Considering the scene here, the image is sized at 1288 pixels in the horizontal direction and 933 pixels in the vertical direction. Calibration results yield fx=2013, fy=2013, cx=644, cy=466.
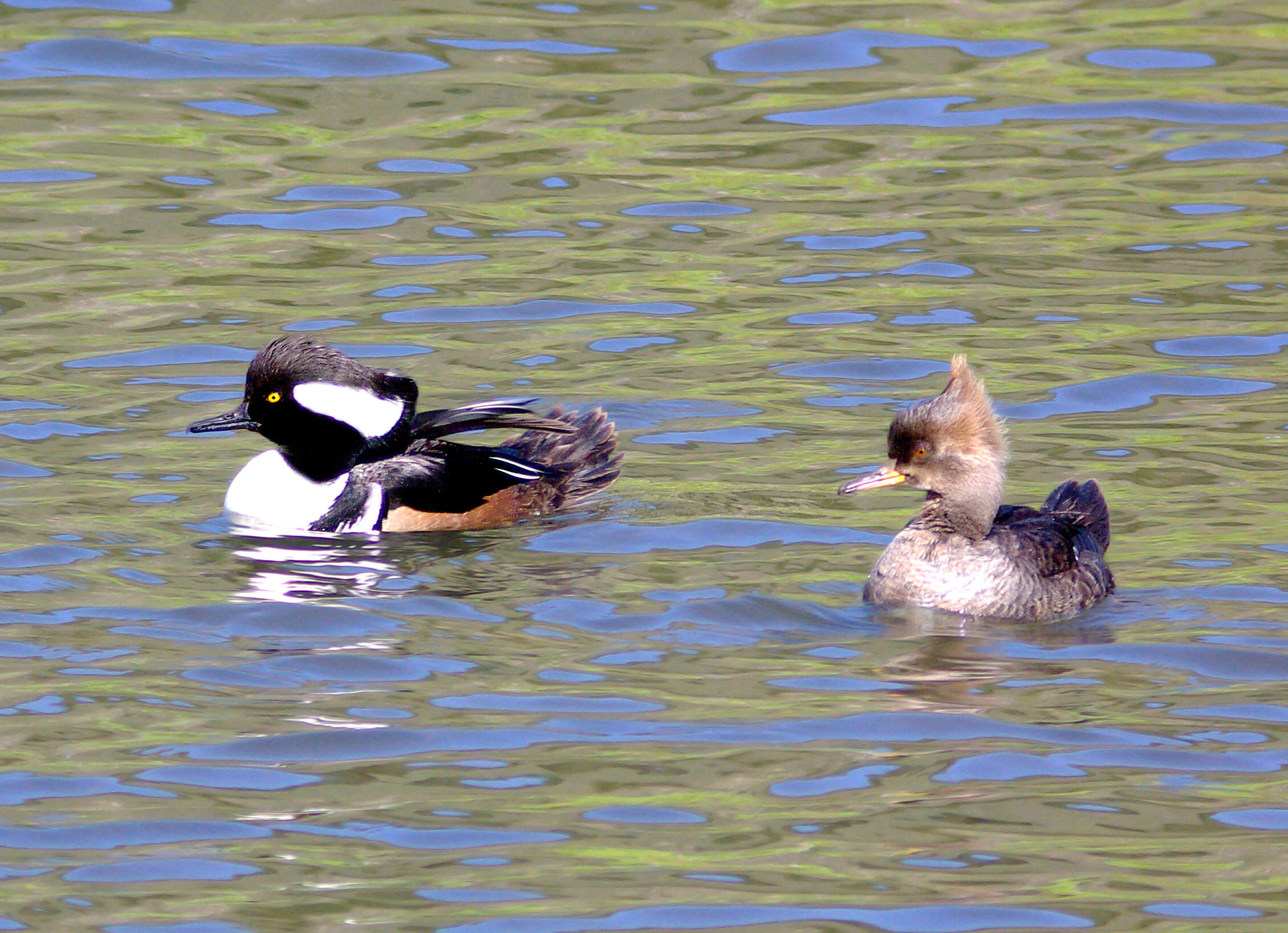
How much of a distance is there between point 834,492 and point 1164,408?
2.21 metres

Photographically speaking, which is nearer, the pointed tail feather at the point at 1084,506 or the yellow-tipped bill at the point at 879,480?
the yellow-tipped bill at the point at 879,480

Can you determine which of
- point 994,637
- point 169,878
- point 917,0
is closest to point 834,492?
point 994,637

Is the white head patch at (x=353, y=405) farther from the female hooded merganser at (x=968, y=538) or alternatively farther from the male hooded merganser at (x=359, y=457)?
the female hooded merganser at (x=968, y=538)

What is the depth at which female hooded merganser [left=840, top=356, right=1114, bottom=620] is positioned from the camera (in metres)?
7.90

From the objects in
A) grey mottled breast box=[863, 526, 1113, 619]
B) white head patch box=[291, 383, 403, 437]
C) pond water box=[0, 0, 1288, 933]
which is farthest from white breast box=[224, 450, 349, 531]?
grey mottled breast box=[863, 526, 1113, 619]

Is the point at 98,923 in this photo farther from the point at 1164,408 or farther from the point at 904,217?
the point at 904,217

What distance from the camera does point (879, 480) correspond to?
26.4 ft

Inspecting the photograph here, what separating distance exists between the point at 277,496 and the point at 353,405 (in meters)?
0.57

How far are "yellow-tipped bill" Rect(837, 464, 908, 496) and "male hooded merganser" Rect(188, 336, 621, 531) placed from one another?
1810 mm

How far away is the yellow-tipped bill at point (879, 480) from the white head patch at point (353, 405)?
2411 millimetres

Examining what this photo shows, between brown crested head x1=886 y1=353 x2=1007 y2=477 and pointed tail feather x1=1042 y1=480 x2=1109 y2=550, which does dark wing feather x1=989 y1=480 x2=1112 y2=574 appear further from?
brown crested head x1=886 y1=353 x2=1007 y2=477

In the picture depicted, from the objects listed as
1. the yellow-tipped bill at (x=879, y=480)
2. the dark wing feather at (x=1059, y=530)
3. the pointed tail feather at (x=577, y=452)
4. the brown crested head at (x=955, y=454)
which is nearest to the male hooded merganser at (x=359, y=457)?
the pointed tail feather at (x=577, y=452)

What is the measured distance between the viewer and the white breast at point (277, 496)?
9078 mm

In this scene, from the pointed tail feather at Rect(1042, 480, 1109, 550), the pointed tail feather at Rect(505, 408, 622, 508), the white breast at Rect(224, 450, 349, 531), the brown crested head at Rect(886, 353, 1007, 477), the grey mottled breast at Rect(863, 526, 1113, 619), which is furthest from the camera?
the pointed tail feather at Rect(505, 408, 622, 508)
